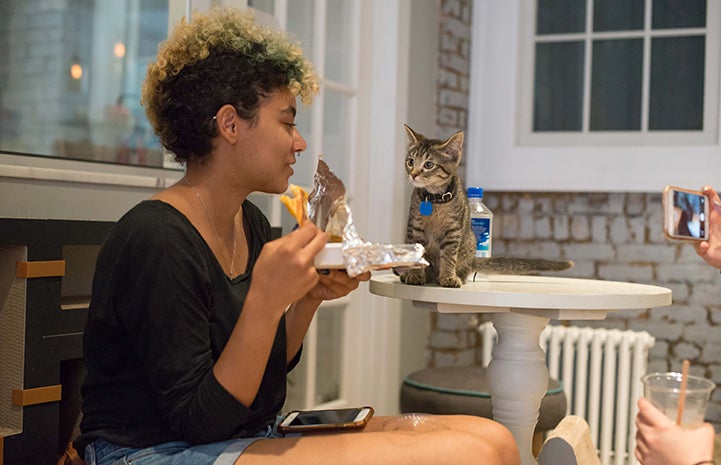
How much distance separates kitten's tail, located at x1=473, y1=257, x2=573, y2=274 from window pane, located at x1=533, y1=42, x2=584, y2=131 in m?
1.90

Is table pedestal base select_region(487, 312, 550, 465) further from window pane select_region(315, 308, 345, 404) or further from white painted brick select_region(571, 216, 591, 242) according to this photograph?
white painted brick select_region(571, 216, 591, 242)

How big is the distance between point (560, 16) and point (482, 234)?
207 centimetres

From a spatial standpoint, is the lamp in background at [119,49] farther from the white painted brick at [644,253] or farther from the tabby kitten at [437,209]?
the white painted brick at [644,253]

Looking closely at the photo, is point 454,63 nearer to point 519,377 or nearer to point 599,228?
point 599,228

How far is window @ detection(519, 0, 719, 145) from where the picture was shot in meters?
3.81

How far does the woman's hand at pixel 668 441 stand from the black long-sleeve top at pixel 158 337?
635 mm

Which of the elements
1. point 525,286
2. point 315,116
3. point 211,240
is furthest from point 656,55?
point 211,240

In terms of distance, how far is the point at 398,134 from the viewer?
11.2 ft

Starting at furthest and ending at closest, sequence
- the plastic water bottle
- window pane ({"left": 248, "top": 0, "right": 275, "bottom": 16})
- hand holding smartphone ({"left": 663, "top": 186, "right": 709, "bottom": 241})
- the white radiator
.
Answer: the white radiator → window pane ({"left": 248, "top": 0, "right": 275, "bottom": 16}) → the plastic water bottle → hand holding smartphone ({"left": 663, "top": 186, "right": 709, "bottom": 241})

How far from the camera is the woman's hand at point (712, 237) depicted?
1.99 m

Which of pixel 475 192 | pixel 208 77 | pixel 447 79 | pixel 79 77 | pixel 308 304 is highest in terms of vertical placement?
pixel 447 79

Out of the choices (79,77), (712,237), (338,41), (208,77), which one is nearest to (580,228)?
(338,41)

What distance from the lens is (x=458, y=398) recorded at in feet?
9.16

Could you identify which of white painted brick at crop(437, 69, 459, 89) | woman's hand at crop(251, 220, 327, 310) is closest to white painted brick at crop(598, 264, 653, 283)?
white painted brick at crop(437, 69, 459, 89)
